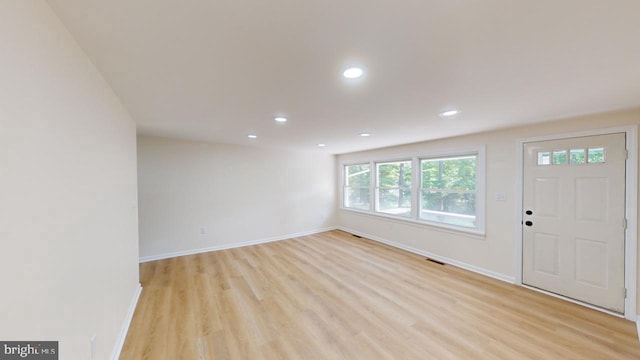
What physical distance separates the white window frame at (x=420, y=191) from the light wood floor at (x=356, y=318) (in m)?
0.67

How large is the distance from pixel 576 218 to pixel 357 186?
399cm

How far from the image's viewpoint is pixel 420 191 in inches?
176

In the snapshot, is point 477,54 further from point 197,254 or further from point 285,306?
point 197,254

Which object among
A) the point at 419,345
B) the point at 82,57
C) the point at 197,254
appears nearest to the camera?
the point at 82,57

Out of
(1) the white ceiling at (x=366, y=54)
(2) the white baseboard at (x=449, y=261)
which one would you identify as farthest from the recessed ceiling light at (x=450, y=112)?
(2) the white baseboard at (x=449, y=261)

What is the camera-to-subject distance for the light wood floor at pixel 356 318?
194 centimetres

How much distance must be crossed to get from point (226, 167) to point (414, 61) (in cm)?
423

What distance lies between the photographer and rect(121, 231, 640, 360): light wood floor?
1.94m

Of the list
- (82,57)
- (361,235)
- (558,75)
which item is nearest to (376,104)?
(558,75)

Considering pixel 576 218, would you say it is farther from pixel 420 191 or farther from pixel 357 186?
pixel 357 186

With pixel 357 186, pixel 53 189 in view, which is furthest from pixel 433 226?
pixel 53 189

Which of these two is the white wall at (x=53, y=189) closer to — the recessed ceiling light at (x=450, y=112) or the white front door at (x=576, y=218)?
the recessed ceiling light at (x=450, y=112)

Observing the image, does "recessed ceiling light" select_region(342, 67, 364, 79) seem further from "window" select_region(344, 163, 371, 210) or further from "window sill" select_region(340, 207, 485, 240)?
"window" select_region(344, 163, 371, 210)

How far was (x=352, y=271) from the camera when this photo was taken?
3.57 m
